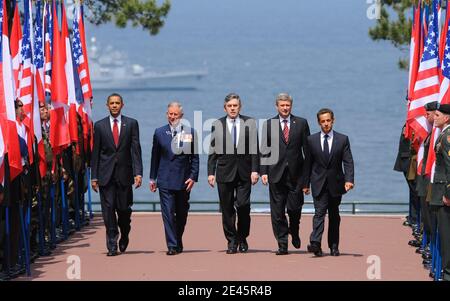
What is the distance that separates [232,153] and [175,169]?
2.53ft

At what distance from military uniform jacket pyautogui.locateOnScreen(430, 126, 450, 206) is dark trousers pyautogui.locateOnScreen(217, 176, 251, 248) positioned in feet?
11.0

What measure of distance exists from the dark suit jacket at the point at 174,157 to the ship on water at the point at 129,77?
394ft

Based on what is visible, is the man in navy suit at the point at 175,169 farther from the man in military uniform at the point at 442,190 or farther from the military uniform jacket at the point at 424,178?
the man in military uniform at the point at 442,190

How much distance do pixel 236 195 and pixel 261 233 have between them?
108 inches

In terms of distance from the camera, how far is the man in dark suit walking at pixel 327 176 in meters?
19.3

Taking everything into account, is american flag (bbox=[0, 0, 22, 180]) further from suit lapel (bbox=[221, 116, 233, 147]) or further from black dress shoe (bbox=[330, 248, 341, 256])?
black dress shoe (bbox=[330, 248, 341, 256])

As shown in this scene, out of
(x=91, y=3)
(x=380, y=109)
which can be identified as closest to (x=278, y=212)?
(x=91, y=3)

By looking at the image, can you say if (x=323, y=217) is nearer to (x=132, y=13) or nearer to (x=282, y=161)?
(x=282, y=161)

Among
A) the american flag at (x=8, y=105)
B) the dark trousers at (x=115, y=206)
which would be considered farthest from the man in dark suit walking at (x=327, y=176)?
the american flag at (x=8, y=105)

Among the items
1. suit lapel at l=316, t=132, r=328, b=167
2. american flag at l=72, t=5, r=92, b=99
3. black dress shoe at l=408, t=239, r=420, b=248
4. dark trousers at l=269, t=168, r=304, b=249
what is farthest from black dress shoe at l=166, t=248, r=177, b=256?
american flag at l=72, t=5, r=92, b=99

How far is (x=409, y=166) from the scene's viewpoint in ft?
72.7

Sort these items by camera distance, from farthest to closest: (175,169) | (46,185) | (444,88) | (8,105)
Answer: (46,185) < (175,169) < (444,88) < (8,105)

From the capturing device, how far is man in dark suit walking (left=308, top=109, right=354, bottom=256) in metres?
19.3

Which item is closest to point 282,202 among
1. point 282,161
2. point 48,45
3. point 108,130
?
point 282,161
